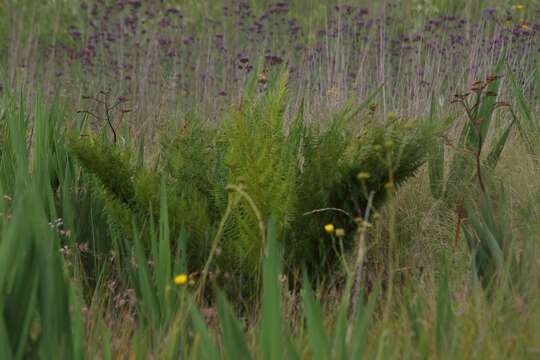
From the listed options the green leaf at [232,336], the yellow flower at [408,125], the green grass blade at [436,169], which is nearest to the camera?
the green leaf at [232,336]

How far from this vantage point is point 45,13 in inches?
306

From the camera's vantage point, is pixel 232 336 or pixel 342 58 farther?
pixel 342 58

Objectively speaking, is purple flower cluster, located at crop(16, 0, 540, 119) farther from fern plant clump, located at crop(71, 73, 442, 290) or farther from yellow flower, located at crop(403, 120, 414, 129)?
yellow flower, located at crop(403, 120, 414, 129)

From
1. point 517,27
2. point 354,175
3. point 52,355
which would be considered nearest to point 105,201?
point 354,175

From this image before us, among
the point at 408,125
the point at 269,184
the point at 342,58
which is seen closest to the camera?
the point at 408,125

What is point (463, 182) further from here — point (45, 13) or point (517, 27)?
point (45, 13)

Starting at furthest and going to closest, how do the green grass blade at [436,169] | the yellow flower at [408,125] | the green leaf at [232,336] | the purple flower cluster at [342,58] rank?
the purple flower cluster at [342,58]
the green grass blade at [436,169]
the yellow flower at [408,125]
the green leaf at [232,336]

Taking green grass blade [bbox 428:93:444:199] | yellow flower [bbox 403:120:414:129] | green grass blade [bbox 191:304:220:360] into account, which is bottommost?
green grass blade [bbox 428:93:444:199]

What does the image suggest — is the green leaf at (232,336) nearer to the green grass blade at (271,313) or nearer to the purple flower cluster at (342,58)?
the green grass blade at (271,313)

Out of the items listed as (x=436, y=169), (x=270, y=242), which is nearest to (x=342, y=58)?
(x=436, y=169)

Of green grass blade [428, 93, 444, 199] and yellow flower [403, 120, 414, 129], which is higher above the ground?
yellow flower [403, 120, 414, 129]

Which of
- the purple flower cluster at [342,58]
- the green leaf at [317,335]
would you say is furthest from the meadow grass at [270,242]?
the purple flower cluster at [342,58]

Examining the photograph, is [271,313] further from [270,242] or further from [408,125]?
[408,125]


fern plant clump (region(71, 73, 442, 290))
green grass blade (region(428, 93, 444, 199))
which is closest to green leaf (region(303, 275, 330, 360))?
fern plant clump (region(71, 73, 442, 290))
